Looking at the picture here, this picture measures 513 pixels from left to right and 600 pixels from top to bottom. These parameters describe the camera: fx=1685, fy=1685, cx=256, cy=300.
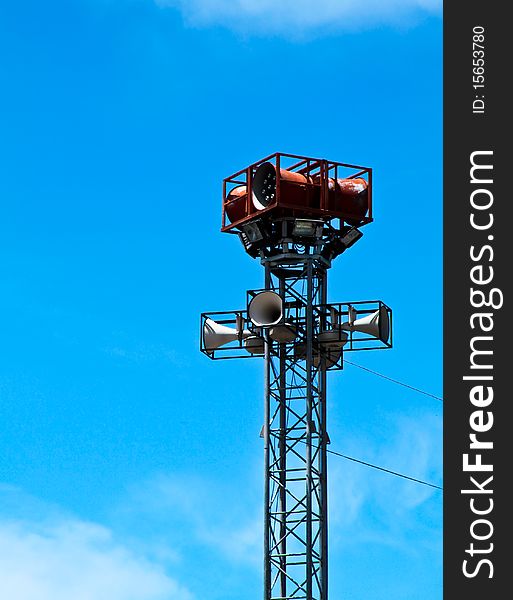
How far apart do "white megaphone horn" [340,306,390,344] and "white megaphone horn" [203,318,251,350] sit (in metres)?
3.92

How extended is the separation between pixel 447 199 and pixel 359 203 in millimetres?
18342

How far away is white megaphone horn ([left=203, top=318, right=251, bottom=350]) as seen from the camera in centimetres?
6150

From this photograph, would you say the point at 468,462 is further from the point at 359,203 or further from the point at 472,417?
the point at 359,203

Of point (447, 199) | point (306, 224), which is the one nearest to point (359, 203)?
point (306, 224)

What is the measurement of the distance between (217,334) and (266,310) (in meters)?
2.57

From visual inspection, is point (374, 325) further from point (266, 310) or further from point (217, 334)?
point (217, 334)

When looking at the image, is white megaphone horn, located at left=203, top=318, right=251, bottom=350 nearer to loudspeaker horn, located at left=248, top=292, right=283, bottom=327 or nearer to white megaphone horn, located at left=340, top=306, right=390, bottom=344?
loudspeaker horn, located at left=248, top=292, right=283, bottom=327

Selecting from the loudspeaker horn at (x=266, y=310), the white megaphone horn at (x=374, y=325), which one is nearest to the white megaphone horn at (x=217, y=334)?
the loudspeaker horn at (x=266, y=310)

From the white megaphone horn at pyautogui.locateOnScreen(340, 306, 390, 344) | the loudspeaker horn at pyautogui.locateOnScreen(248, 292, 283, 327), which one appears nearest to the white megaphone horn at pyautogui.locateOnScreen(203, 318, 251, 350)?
the loudspeaker horn at pyautogui.locateOnScreen(248, 292, 283, 327)

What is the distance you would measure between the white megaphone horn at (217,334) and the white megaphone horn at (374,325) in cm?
392

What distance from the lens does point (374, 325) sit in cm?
6000

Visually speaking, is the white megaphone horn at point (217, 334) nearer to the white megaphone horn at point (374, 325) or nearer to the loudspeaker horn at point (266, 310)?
the loudspeaker horn at point (266, 310)

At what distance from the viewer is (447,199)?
4359 cm

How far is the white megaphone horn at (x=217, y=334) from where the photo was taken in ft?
202
